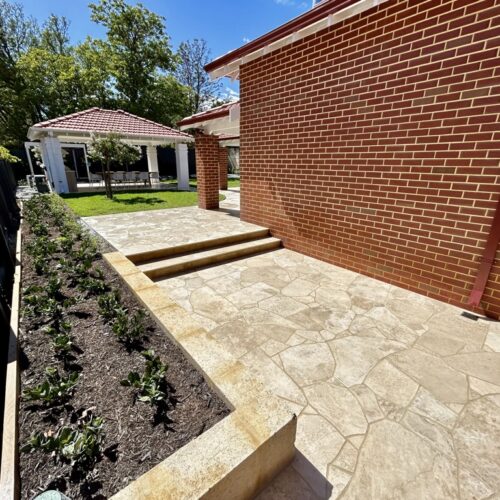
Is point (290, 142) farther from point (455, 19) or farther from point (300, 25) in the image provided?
point (455, 19)

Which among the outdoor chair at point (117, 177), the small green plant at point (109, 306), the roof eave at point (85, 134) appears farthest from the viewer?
the outdoor chair at point (117, 177)

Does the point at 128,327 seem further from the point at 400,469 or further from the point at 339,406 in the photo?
the point at 400,469

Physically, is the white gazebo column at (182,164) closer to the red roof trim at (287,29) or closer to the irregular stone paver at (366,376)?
the red roof trim at (287,29)

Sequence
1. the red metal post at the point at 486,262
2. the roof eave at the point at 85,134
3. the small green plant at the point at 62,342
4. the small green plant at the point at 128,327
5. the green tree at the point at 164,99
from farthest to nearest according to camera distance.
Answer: the green tree at the point at 164,99 < the roof eave at the point at 85,134 < the red metal post at the point at 486,262 < the small green plant at the point at 128,327 < the small green plant at the point at 62,342

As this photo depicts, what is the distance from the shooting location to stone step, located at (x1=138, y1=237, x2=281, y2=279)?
12.1 feet

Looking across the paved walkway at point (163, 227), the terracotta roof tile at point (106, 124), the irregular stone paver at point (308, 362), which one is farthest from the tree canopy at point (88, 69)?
the irregular stone paver at point (308, 362)

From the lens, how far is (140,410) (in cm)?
147

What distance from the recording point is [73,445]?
46.5 inches

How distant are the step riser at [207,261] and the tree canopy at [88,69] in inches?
809

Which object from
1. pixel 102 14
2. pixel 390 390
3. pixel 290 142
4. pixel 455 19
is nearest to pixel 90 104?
pixel 102 14

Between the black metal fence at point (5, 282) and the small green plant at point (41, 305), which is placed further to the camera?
the small green plant at point (41, 305)

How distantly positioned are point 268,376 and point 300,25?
4.43 metres

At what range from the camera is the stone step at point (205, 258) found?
367cm

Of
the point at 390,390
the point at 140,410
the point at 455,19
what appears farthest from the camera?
the point at 455,19
